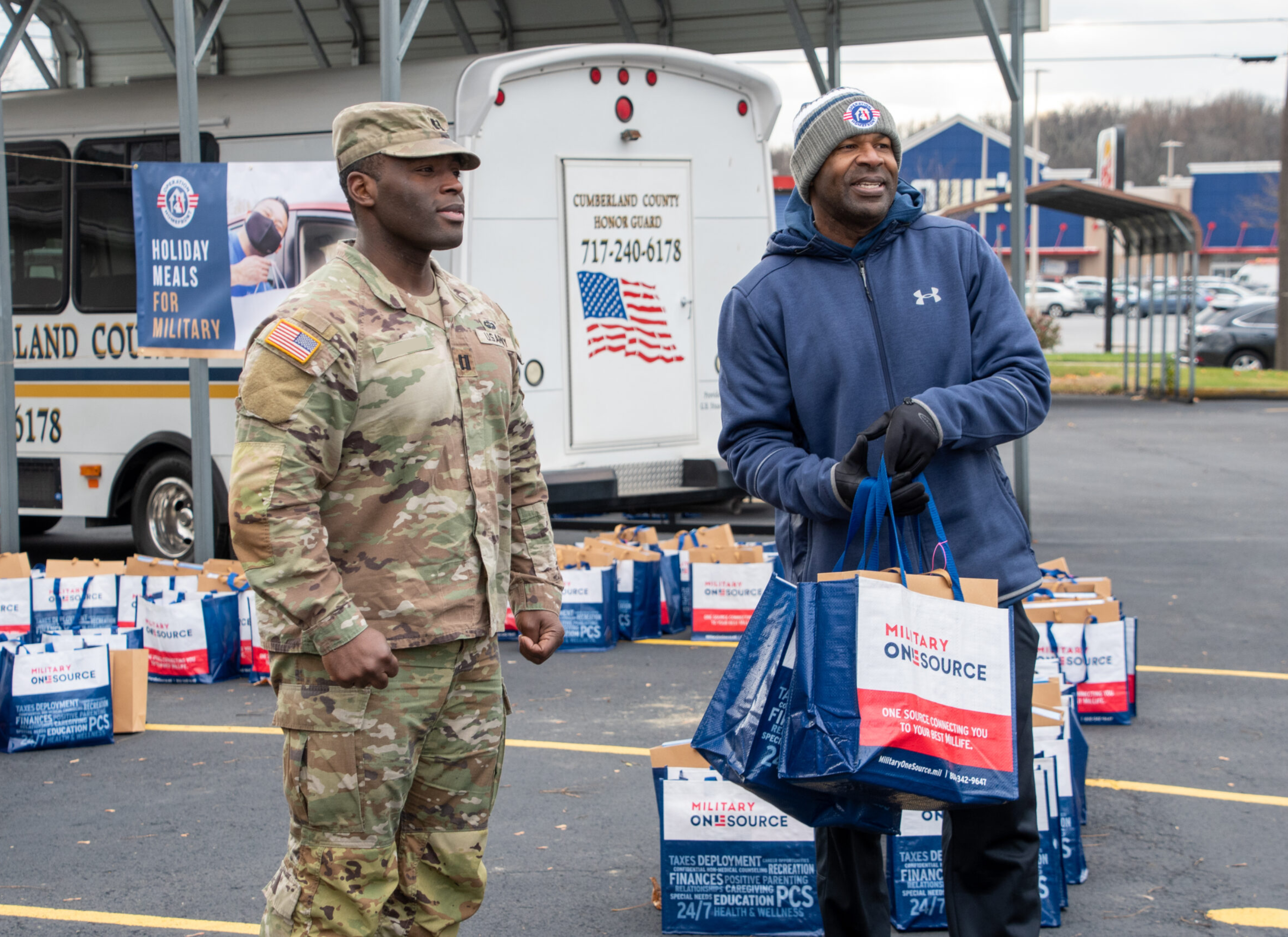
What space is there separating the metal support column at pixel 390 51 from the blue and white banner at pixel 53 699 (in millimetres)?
3125

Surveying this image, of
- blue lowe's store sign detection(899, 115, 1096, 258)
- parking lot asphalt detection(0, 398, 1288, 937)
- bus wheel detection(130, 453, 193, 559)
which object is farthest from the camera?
blue lowe's store sign detection(899, 115, 1096, 258)

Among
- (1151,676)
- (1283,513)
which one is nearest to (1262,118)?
(1283,513)

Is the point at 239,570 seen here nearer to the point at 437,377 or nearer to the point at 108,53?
the point at 437,377

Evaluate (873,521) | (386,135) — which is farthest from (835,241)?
(386,135)

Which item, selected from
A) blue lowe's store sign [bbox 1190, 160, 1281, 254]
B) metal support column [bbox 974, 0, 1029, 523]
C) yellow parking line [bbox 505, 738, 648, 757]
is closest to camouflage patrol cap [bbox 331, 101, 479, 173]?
yellow parking line [bbox 505, 738, 648, 757]

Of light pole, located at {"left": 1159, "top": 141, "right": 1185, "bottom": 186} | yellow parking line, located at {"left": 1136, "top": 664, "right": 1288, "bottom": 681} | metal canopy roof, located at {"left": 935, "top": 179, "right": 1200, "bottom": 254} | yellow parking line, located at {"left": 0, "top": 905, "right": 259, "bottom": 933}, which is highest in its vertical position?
light pole, located at {"left": 1159, "top": 141, "right": 1185, "bottom": 186}

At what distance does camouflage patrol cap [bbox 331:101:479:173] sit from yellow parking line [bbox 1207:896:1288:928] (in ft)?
9.69

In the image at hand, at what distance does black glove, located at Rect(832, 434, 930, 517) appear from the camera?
2.79 metres

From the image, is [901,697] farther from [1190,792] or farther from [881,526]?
[1190,792]

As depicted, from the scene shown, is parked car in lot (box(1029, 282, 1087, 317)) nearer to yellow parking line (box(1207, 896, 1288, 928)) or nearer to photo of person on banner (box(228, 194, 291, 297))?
photo of person on banner (box(228, 194, 291, 297))

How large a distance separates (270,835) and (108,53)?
10440 millimetres

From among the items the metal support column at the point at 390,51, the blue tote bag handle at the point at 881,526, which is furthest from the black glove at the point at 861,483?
the metal support column at the point at 390,51

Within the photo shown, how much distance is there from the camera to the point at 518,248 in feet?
26.2

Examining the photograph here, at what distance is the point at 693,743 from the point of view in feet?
9.61
